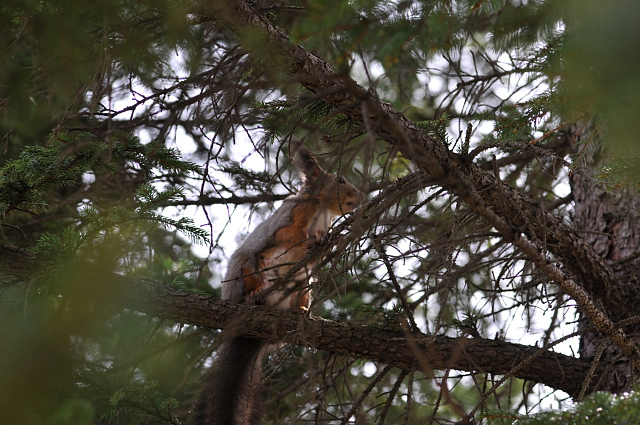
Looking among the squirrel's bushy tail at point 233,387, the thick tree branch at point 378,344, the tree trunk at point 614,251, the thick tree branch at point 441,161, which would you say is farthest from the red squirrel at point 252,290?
the tree trunk at point 614,251

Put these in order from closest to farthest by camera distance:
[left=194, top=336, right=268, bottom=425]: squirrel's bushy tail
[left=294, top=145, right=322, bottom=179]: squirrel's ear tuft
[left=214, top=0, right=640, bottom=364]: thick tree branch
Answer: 1. [left=214, top=0, right=640, bottom=364]: thick tree branch
2. [left=194, top=336, right=268, bottom=425]: squirrel's bushy tail
3. [left=294, top=145, right=322, bottom=179]: squirrel's ear tuft

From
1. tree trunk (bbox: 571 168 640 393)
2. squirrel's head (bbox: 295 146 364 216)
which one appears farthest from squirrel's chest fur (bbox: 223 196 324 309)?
tree trunk (bbox: 571 168 640 393)

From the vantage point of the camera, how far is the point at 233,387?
154 inches

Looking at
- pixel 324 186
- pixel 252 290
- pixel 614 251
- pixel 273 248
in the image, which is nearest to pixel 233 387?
pixel 252 290

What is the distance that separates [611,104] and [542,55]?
1.42m

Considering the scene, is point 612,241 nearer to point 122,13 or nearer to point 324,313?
point 324,313

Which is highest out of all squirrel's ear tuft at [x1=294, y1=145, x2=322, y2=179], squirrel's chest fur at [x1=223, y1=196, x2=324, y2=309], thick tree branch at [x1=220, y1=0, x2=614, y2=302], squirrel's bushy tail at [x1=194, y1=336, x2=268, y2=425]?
squirrel's ear tuft at [x1=294, y1=145, x2=322, y2=179]

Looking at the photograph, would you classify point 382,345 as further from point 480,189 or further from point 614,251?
point 614,251

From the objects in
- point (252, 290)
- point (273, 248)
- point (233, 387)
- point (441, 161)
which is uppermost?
point (273, 248)

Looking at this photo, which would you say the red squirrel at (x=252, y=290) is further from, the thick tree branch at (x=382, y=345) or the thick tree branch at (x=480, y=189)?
the thick tree branch at (x=480, y=189)

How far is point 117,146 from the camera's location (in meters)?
3.04

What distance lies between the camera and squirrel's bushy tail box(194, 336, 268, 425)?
3.74 metres

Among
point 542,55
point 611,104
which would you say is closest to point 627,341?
point 542,55

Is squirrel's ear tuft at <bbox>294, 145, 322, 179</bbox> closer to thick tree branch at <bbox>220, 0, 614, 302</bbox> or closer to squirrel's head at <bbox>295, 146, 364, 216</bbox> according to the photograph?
squirrel's head at <bbox>295, 146, 364, 216</bbox>
